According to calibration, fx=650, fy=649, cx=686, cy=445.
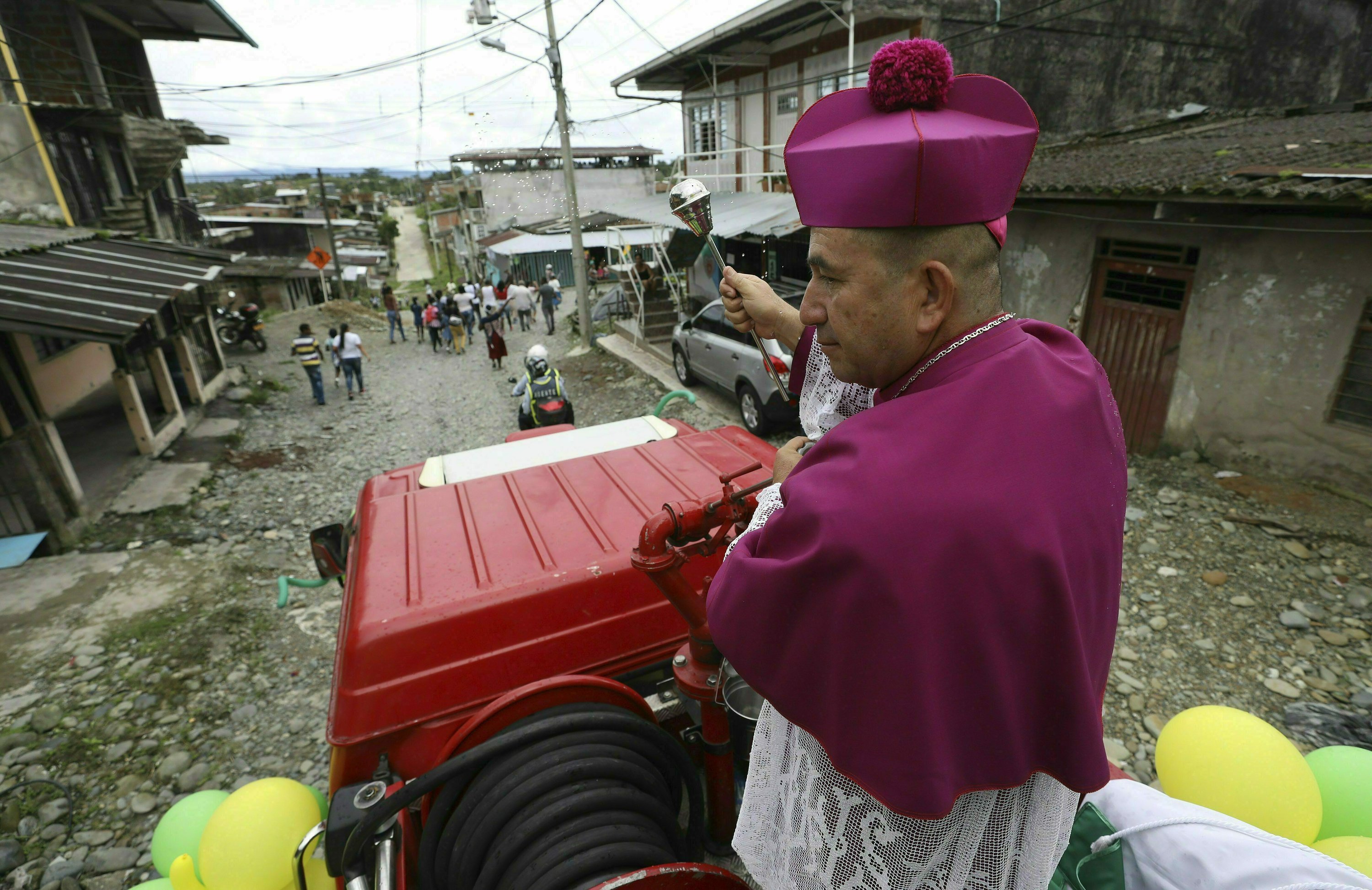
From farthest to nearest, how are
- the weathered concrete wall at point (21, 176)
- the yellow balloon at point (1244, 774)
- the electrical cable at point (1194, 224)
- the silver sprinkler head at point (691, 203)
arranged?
the weathered concrete wall at point (21, 176) → the electrical cable at point (1194, 224) → the yellow balloon at point (1244, 774) → the silver sprinkler head at point (691, 203)

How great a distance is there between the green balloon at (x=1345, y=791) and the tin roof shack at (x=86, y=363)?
28.4 feet

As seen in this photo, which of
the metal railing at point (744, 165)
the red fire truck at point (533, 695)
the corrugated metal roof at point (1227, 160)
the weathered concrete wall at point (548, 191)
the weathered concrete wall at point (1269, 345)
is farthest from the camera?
the weathered concrete wall at point (548, 191)

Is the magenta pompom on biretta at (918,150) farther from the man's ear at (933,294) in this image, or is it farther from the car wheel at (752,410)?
the car wheel at (752,410)

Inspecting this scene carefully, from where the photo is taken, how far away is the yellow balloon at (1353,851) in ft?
6.71

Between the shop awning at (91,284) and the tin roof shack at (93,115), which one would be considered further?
the tin roof shack at (93,115)

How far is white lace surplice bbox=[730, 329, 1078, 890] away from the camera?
1.13 meters

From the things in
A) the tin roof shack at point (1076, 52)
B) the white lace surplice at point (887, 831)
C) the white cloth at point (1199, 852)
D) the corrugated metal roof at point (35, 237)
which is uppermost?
the tin roof shack at point (1076, 52)

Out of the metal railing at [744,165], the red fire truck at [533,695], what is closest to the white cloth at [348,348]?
the metal railing at [744,165]

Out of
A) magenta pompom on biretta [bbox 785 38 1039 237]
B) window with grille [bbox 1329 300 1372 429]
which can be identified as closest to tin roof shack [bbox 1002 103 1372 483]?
window with grille [bbox 1329 300 1372 429]

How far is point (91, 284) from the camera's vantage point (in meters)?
7.11

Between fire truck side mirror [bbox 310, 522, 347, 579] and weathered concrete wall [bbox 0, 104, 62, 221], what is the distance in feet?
33.6

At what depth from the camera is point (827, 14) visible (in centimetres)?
1095

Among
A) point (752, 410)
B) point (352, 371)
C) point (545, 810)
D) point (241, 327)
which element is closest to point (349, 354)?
point (352, 371)

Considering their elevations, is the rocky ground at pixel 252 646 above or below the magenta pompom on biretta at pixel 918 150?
below
